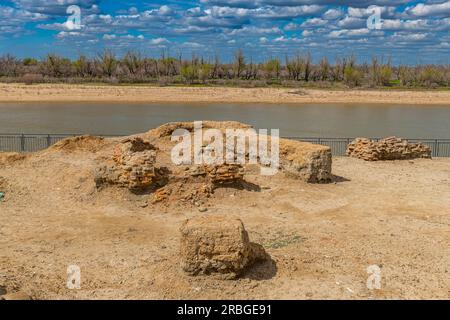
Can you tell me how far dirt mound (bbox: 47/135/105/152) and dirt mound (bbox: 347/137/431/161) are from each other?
1000 centimetres

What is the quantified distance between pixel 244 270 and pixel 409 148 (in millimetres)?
13857

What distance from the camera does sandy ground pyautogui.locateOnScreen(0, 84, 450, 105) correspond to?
58.8 metres

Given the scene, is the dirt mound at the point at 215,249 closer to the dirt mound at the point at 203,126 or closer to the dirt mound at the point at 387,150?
the dirt mound at the point at 203,126

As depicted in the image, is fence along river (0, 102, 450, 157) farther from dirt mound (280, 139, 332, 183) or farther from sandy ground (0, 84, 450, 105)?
dirt mound (280, 139, 332, 183)

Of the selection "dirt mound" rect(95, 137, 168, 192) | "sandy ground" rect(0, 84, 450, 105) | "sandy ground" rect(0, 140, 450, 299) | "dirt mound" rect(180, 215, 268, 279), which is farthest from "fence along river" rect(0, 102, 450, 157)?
"dirt mound" rect(180, 215, 268, 279)

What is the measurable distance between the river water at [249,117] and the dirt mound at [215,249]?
24.5m

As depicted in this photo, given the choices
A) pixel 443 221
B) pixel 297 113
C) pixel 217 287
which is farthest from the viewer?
pixel 297 113

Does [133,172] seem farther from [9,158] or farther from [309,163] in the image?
[9,158]

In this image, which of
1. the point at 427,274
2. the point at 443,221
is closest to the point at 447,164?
the point at 443,221

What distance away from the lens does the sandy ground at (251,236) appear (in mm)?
8672

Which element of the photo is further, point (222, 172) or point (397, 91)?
point (397, 91)

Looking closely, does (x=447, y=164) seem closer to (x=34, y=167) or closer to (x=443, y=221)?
(x=443, y=221)

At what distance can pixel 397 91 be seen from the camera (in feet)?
235
